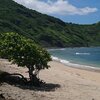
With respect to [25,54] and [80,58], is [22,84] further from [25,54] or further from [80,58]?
[80,58]

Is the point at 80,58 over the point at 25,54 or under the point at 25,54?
under

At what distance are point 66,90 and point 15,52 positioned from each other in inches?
175

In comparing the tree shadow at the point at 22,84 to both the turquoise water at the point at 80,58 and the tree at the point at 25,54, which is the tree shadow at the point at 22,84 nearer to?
the tree at the point at 25,54

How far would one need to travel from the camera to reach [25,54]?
85.0 ft

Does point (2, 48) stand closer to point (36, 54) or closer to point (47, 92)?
point (36, 54)

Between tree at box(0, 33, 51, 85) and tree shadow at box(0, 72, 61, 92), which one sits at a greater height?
tree at box(0, 33, 51, 85)

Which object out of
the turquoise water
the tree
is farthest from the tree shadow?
the turquoise water

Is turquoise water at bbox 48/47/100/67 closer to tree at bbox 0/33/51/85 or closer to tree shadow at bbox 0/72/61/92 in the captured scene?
tree at bbox 0/33/51/85

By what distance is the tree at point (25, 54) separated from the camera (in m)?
25.8

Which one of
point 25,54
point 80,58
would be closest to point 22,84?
point 25,54

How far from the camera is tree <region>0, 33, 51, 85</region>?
2580 centimetres

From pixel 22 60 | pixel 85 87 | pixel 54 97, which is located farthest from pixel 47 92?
pixel 85 87

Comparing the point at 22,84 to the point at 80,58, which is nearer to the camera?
the point at 22,84

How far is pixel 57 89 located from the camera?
83.5 feet
